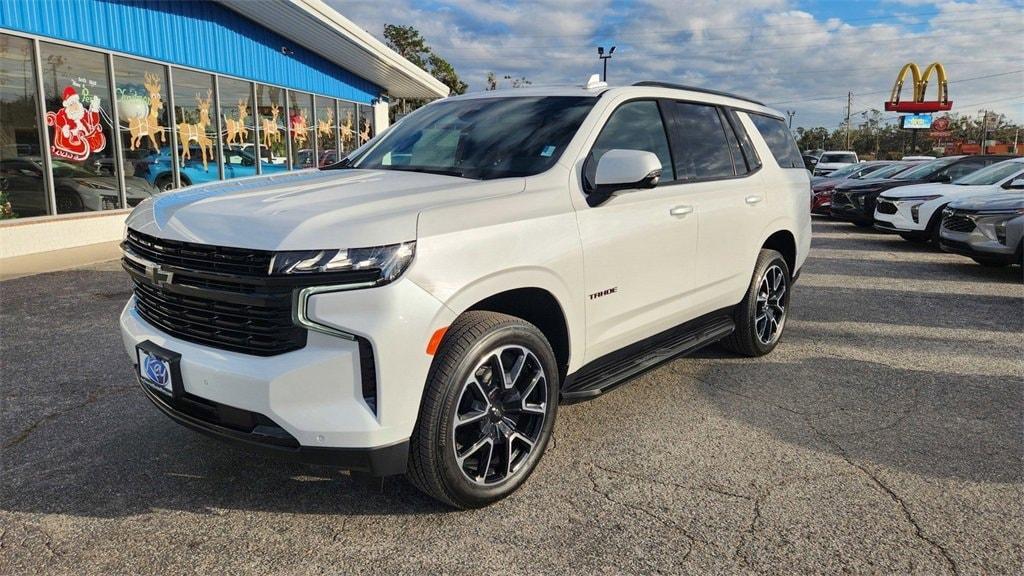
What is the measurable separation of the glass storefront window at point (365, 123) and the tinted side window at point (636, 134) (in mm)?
19849

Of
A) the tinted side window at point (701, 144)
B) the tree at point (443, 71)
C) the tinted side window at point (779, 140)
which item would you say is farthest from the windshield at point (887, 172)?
the tree at point (443, 71)

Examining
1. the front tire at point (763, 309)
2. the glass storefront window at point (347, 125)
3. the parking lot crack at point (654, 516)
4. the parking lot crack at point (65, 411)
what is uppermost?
the glass storefront window at point (347, 125)

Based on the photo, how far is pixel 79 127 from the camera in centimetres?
1073

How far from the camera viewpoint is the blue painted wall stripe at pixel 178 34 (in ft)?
33.1

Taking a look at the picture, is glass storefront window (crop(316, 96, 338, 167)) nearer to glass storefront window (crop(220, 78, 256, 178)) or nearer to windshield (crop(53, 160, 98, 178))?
glass storefront window (crop(220, 78, 256, 178))

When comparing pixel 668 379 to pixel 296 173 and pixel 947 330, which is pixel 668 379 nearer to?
pixel 296 173

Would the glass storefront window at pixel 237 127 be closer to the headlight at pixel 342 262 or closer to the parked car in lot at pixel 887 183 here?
the parked car in lot at pixel 887 183

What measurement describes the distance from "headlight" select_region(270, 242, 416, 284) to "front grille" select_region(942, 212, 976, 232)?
30.9 ft

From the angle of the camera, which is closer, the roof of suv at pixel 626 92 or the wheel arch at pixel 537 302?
the wheel arch at pixel 537 302

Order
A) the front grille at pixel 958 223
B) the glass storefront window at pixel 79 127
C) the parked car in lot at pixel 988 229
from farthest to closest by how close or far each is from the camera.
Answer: the glass storefront window at pixel 79 127, the front grille at pixel 958 223, the parked car in lot at pixel 988 229

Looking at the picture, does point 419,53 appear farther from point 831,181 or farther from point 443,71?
point 831,181

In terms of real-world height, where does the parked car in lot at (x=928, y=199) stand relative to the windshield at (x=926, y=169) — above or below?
below

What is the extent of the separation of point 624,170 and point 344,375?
5.21 feet

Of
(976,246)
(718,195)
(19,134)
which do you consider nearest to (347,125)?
(19,134)
